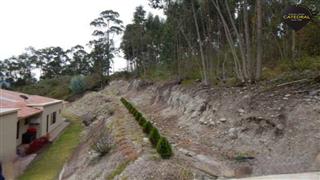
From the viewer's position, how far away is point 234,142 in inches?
366

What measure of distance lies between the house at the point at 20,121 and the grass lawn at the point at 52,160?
3.96 ft

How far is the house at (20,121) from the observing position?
14953 millimetres

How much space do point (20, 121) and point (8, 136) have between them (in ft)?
10.2

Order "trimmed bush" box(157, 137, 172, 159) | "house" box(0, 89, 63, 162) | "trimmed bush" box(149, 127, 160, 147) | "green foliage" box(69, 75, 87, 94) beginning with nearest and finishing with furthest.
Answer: "trimmed bush" box(157, 137, 172, 159), "trimmed bush" box(149, 127, 160, 147), "house" box(0, 89, 63, 162), "green foliage" box(69, 75, 87, 94)

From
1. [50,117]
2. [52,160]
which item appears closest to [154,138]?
[52,160]

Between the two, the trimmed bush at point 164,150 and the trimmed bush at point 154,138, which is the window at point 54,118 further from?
the trimmed bush at point 164,150

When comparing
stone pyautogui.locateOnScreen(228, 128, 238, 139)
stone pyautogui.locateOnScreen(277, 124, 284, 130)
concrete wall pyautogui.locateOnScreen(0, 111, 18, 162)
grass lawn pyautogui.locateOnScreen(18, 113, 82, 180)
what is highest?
stone pyautogui.locateOnScreen(277, 124, 284, 130)

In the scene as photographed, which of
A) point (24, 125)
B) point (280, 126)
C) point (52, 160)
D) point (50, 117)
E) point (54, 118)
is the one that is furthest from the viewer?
point (54, 118)

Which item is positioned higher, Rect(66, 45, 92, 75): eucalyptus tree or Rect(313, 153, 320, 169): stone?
Rect(66, 45, 92, 75): eucalyptus tree

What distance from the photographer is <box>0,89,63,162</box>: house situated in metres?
15.0

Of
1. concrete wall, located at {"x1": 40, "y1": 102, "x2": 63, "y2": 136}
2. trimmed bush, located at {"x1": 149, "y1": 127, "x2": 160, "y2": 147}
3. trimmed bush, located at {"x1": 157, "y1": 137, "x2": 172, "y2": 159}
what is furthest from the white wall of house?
trimmed bush, located at {"x1": 157, "y1": 137, "x2": 172, "y2": 159}

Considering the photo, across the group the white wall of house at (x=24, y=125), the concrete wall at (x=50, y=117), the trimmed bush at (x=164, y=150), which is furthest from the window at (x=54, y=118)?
the trimmed bush at (x=164, y=150)

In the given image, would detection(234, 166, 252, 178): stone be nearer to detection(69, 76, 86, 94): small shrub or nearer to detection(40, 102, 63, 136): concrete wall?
detection(40, 102, 63, 136): concrete wall

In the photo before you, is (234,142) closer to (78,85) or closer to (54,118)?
(54,118)
